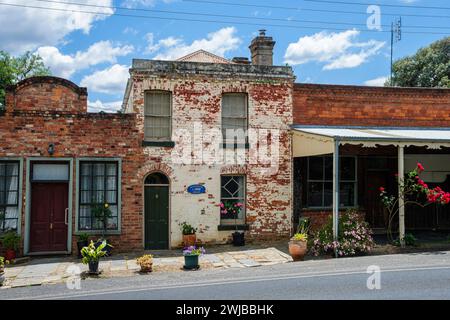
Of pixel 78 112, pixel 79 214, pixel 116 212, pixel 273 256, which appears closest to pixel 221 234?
pixel 273 256

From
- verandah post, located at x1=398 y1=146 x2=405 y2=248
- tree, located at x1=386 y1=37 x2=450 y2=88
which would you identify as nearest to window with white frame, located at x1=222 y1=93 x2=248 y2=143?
verandah post, located at x1=398 y1=146 x2=405 y2=248

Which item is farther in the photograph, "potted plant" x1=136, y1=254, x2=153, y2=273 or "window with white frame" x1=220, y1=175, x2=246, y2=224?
"window with white frame" x1=220, y1=175, x2=246, y2=224

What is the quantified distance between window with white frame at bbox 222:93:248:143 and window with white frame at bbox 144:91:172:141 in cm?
183

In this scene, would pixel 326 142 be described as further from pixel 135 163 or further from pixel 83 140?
pixel 83 140

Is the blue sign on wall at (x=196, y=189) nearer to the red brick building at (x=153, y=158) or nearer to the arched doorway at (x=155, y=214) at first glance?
the red brick building at (x=153, y=158)

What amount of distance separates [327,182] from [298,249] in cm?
476

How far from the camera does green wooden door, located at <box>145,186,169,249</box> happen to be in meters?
15.0

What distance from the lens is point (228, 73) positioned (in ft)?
51.3

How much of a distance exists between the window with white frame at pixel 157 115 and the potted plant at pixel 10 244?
482cm

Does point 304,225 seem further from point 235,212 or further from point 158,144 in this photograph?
point 158,144

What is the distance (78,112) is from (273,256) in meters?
7.30

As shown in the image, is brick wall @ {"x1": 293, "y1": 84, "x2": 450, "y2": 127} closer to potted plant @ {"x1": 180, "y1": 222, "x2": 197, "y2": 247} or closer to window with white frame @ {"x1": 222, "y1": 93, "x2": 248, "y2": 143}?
window with white frame @ {"x1": 222, "y1": 93, "x2": 248, "y2": 143}

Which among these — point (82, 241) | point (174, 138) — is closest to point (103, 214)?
point (82, 241)

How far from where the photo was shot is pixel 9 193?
14.1 metres
